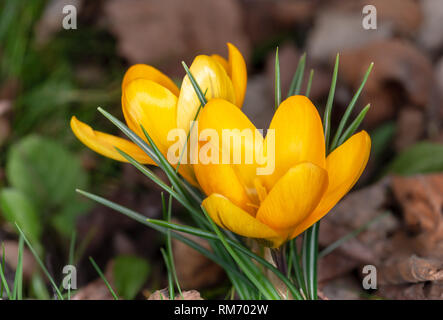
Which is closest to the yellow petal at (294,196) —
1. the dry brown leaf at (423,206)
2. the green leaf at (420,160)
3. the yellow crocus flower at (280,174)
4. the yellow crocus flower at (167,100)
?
the yellow crocus flower at (280,174)

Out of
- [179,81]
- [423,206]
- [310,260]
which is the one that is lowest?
[310,260]

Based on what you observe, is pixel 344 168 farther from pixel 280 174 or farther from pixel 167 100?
pixel 167 100

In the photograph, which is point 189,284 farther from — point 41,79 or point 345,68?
point 41,79

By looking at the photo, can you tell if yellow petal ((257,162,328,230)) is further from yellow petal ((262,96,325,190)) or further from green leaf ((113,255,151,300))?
green leaf ((113,255,151,300))

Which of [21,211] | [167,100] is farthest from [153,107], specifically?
[21,211]

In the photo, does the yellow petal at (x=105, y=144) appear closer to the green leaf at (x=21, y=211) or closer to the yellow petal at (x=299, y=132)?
the yellow petal at (x=299, y=132)
